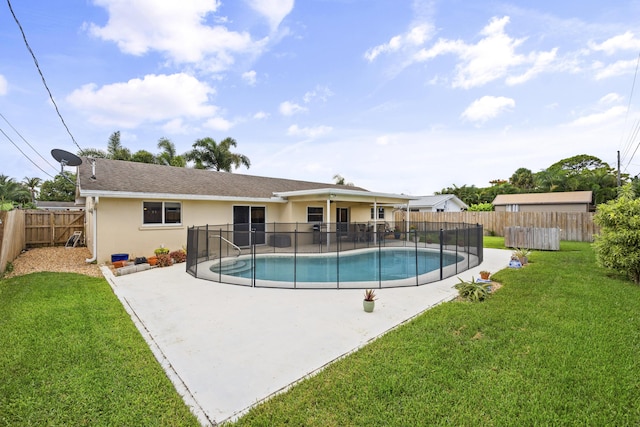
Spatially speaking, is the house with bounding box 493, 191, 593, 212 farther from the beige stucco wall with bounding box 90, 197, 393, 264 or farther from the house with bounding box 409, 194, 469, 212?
the beige stucco wall with bounding box 90, 197, 393, 264

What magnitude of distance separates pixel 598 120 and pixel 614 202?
11.6 metres

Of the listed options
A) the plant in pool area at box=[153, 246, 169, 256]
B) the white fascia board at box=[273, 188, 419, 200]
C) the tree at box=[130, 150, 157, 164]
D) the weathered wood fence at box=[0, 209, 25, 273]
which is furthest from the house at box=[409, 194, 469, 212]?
the weathered wood fence at box=[0, 209, 25, 273]

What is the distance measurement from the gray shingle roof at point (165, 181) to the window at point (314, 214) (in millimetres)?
2386

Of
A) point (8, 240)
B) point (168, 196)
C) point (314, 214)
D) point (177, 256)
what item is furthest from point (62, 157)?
point (314, 214)

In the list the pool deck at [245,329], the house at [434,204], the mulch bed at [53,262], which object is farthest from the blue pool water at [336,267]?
the house at [434,204]

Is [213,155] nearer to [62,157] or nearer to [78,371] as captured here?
[62,157]

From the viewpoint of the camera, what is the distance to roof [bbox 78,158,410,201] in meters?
10.6

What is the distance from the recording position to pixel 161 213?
38.4 ft

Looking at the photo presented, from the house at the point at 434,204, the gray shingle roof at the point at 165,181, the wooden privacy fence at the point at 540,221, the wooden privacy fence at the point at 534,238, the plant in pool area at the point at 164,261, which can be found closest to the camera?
the plant in pool area at the point at 164,261

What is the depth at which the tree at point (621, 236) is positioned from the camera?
7.23 metres

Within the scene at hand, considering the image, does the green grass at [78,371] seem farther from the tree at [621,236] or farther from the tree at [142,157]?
the tree at [142,157]

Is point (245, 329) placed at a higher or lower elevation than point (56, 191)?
lower

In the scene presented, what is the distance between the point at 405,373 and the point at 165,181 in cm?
1307

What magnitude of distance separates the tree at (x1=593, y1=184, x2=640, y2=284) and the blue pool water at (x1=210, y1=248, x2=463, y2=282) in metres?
3.66
